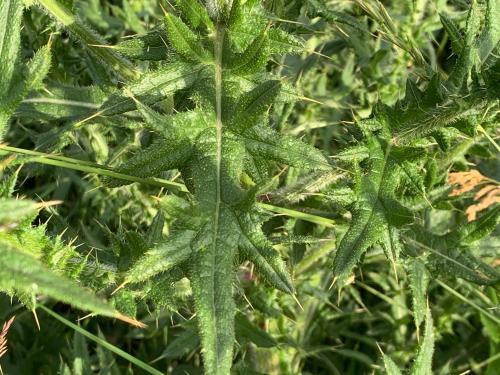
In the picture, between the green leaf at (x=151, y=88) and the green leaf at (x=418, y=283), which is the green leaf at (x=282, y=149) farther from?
the green leaf at (x=418, y=283)

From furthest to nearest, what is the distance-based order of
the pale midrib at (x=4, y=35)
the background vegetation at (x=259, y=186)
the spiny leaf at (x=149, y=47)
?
1. the spiny leaf at (x=149, y=47)
2. the pale midrib at (x=4, y=35)
3. the background vegetation at (x=259, y=186)

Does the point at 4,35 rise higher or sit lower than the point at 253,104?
higher

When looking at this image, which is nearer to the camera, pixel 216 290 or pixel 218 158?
pixel 216 290

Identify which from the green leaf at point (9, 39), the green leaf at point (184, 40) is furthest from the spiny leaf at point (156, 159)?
the green leaf at point (9, 39)

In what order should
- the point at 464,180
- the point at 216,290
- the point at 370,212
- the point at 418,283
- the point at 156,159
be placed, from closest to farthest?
the point at 216,290, the point at 156,159, the point at 370,212, the point at 418,283, the point at 464,180

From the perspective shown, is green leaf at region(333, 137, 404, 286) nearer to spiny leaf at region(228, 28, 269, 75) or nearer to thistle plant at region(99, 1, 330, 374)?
thistle plant at region(99, 1, 330, 374)

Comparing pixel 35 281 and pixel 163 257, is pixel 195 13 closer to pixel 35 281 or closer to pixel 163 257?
pixel 163 257

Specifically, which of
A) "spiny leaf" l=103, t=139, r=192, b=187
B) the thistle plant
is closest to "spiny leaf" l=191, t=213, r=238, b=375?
the thistle plant

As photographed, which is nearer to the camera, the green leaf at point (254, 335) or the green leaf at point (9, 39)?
the green leaf at point (9, 39)

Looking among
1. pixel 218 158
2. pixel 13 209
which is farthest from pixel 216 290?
pixel 13 209
